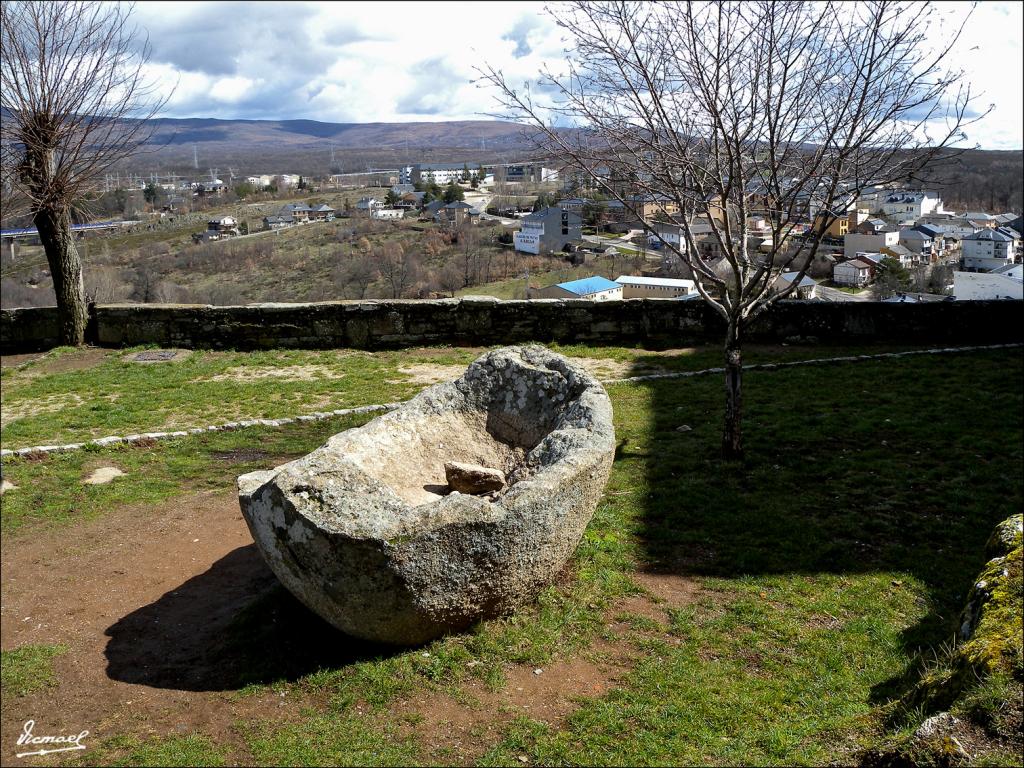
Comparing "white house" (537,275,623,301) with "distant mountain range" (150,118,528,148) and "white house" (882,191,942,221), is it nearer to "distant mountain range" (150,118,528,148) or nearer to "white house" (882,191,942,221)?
"distant mountain range" (150,118,528,148)

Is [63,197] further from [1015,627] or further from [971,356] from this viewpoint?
[971,356]

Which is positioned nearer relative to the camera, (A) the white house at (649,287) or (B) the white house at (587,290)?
(B) the white house at (587,290)

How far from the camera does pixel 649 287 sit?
1344 centimetres

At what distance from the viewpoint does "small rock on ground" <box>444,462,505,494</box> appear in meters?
5.51

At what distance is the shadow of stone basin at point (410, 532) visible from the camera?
413 centimetres

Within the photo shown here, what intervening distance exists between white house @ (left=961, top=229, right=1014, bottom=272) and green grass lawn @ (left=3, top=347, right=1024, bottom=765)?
240 inches

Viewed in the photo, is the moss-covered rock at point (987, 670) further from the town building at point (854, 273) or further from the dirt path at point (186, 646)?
the town building at point (854, 273)

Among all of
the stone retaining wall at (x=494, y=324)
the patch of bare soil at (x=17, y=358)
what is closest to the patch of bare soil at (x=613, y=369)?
the stone retaining wall at (x=494, y=324)

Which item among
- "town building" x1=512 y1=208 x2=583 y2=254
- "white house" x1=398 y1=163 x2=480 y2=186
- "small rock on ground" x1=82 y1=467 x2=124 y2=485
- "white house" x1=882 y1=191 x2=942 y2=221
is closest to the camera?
"small rock on ground" x1=82 y1=467 x2=124 y2=485

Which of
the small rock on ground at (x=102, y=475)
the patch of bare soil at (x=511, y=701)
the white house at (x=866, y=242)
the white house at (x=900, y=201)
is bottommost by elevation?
the patch of bare soil at (x=511, y=701)

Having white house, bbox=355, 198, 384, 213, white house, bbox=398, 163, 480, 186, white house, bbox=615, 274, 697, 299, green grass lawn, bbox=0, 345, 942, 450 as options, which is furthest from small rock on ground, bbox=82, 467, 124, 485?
white house, bbox=355, 198, 384, 213

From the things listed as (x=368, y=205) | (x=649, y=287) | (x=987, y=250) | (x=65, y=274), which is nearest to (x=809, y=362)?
(x=649, y=287)

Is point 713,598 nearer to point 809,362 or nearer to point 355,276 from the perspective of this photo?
point 809,362

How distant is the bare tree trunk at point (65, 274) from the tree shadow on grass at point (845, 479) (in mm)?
8537
